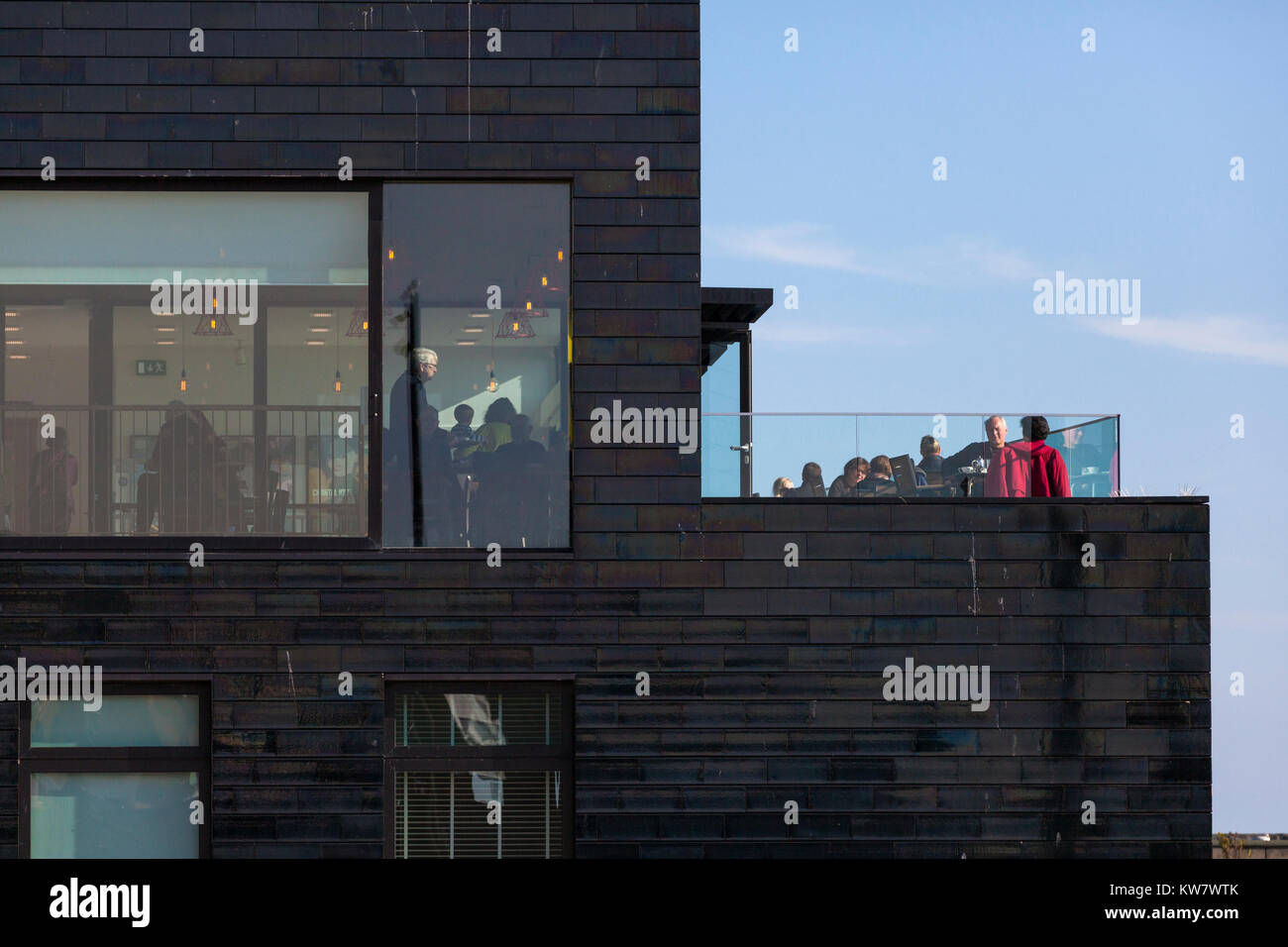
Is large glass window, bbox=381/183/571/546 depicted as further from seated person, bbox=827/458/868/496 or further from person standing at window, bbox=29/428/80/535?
person standing at window, bbox=29/428/80/535

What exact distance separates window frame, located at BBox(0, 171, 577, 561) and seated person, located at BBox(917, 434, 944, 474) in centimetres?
242

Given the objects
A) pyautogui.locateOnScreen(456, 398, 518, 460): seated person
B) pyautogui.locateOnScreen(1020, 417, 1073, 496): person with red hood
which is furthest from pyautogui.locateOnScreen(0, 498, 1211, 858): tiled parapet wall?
pyautogui.locateOnScreen(456, 398, 518, 460): seated person

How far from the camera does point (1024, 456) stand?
35.0 feet

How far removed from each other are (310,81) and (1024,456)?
554 cm

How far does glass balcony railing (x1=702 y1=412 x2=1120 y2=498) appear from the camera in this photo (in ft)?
34.1

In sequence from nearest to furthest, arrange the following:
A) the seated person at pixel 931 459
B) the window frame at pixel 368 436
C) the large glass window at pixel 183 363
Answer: the window frame at pixel 368 436, the large glass window at pixel 183 363, the seated person at pixel 931 459

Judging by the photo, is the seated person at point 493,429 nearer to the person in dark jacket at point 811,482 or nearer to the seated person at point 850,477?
the person in dark jacket at point 811,482

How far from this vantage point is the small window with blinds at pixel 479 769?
10.2m

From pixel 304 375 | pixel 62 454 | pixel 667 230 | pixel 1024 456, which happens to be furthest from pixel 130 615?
pixel 1024 456

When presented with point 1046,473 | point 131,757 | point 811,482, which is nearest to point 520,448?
point 811,482

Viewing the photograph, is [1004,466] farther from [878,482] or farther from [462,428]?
[462,428]

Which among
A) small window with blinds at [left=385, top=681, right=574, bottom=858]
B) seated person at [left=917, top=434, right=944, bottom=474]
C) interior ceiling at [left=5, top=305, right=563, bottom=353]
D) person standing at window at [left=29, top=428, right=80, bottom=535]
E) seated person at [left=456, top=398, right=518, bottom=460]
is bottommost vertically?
small window with blinds at [left=385, top=681, right=574, bottom=858]

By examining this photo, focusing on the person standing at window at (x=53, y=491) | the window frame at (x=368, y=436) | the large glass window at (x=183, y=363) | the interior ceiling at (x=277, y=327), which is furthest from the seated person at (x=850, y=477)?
the person standing at window at (x=53, y=491)

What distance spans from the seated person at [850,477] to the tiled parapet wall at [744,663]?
0.55 ft
